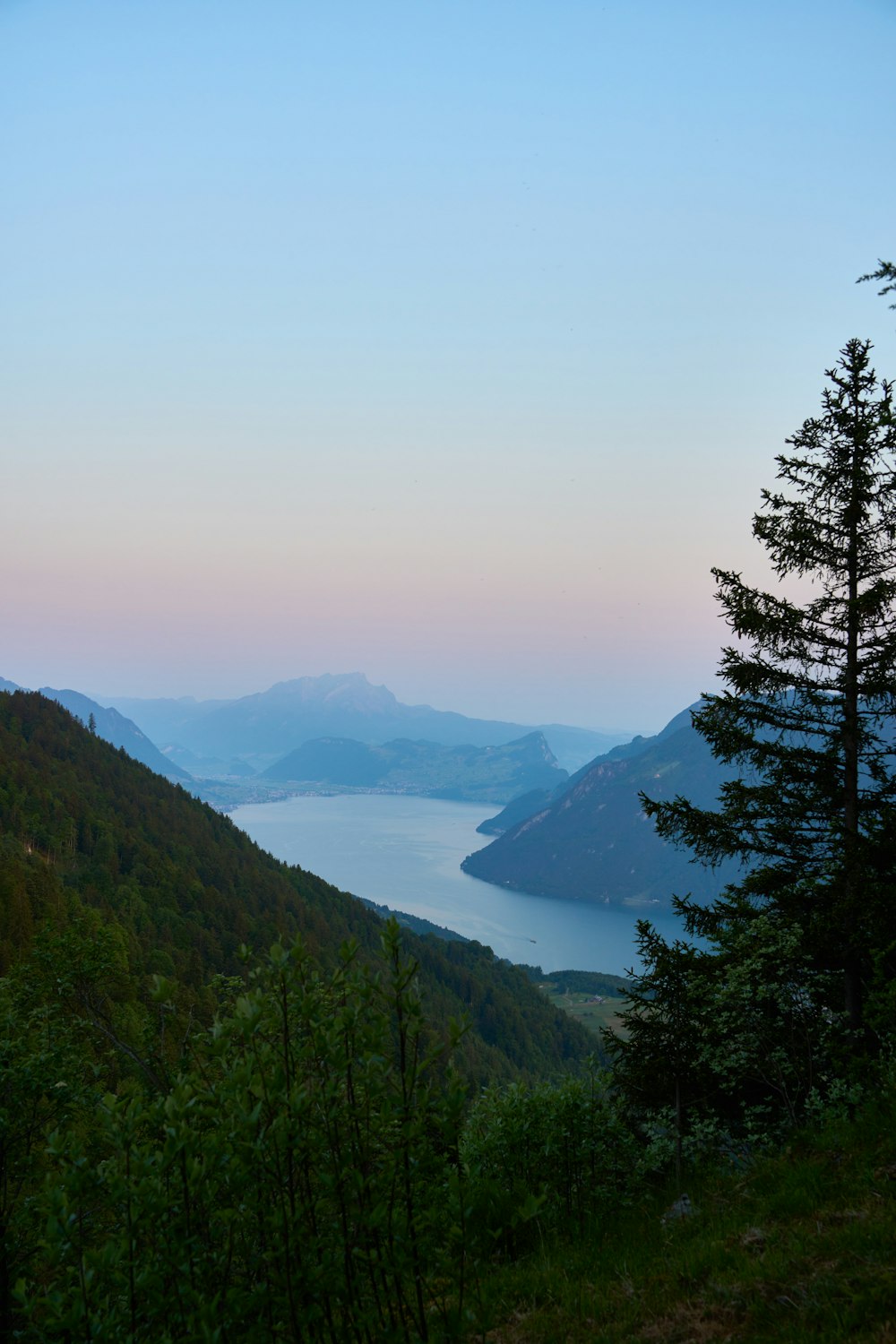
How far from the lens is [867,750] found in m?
11.5

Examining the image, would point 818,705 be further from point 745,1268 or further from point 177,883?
point 177,883

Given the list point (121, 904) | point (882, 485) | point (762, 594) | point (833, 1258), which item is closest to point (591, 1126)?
point (833, 1258)

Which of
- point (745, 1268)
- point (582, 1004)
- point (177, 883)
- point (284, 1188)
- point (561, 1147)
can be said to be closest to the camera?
point (284, 1188)

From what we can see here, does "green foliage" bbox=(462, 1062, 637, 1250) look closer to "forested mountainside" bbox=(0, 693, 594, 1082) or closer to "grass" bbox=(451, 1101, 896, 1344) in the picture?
"grass" bbox=(451, 1101, 896, 1344)

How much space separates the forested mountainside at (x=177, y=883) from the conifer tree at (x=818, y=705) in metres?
51.3

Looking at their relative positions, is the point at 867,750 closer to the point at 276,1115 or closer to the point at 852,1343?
the point at 852,1343

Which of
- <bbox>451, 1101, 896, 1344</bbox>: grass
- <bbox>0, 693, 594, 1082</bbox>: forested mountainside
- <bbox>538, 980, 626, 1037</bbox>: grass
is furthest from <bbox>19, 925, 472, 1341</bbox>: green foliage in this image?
<bbox>538, 980, 626, 1037</bbox>: grass

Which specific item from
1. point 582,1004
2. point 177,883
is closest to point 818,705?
point 177,883

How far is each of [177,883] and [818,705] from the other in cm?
9035

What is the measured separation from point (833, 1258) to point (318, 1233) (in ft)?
12.6

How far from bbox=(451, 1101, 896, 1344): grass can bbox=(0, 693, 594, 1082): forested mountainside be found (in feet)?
174

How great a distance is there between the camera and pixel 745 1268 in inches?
223

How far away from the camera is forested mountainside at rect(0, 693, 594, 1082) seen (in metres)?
72.0

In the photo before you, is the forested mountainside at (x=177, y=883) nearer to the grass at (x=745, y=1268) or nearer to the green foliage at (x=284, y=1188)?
the grass at (x=745, y=1268)
